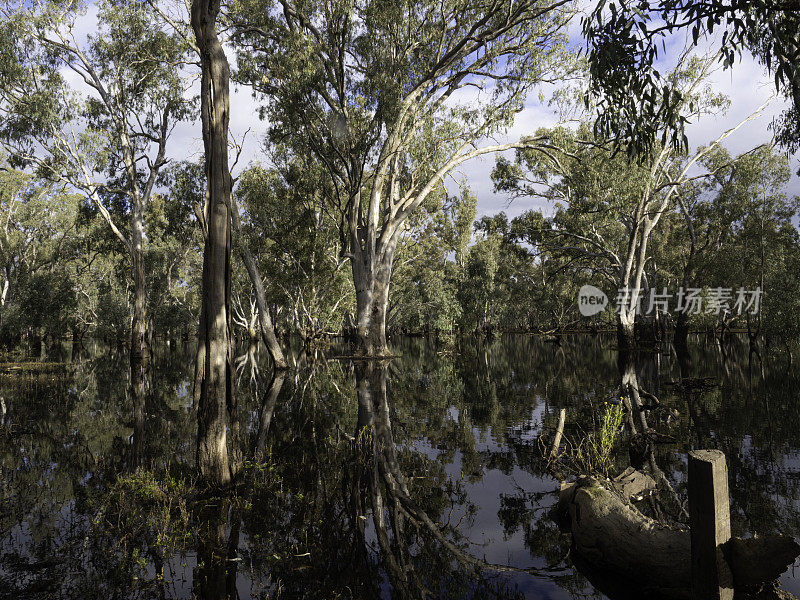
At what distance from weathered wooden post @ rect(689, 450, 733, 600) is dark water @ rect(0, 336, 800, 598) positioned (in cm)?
102

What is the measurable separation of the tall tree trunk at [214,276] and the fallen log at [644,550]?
4086mm

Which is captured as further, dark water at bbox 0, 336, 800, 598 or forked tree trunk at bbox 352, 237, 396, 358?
forked tree trunk at bbox 352, 237, 396, 358

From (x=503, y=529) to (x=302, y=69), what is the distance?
17876 millimetres

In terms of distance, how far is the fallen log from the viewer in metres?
3.28

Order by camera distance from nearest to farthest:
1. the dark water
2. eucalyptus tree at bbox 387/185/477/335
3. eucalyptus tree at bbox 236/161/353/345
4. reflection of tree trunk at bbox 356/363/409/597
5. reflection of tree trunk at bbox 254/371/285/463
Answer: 1. the dark water
2. reflection of tree trunk at bbox 356/363/409/597
3. reflection of tree trunk at bbox 254/371/285/463
4. eucalyptus tree at bbox 236/161/353/345
5. eucalyptus tree at bbox 387/185/477/335

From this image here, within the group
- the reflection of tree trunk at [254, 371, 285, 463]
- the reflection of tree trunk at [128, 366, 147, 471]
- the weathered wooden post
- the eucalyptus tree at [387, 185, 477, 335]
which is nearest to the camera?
the weathered wooden post

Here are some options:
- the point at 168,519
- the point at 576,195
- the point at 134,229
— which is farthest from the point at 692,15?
the point at 134,229

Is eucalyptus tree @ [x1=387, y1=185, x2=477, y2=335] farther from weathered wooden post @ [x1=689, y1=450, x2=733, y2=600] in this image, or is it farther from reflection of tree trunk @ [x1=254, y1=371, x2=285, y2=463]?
weathered wooden post @ [x1=689, y1=450, x2=733, y2=600]

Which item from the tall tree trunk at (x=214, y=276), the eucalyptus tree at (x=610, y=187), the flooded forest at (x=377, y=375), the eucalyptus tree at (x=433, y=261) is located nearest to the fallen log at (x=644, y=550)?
the flooded forest at (x=377, y=375)

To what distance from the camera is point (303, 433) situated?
9867 millimetres

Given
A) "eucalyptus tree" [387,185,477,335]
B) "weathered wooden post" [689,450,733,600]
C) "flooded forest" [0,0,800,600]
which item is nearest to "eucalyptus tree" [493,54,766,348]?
"flooded forest" [0,0,800,600]

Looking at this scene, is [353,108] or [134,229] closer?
[353,108]

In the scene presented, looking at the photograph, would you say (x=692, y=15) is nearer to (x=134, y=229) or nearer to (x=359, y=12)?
(x=359, y=12)

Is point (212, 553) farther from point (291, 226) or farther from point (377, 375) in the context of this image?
point (291, 226)
